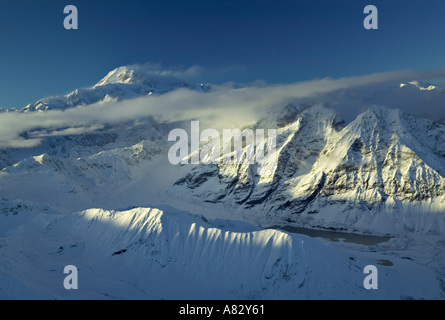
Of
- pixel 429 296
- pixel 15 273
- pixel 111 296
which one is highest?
pixel 15 273

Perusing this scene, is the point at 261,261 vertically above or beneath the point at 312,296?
above
